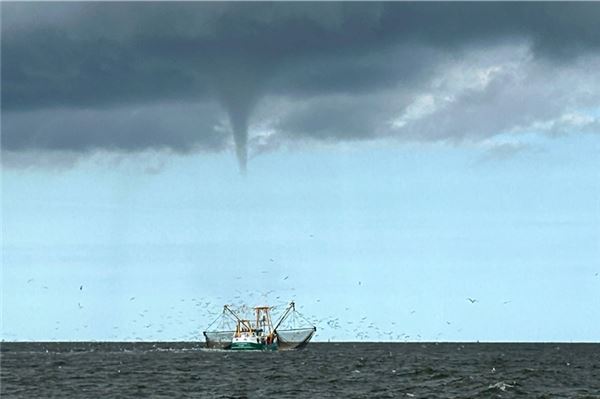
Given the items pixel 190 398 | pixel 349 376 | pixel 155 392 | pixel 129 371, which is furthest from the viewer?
pixel 129 371

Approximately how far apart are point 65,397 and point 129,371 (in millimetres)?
44469

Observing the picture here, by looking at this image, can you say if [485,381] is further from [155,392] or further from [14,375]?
[14,375]

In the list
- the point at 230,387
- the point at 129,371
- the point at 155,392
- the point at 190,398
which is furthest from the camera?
the point at 129,371

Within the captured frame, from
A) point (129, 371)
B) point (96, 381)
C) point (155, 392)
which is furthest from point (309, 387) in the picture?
point (129, 371)

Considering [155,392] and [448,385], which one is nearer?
[155,392]

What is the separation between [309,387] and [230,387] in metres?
7.79

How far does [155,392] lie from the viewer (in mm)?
98000

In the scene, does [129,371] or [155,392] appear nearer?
[155,392]

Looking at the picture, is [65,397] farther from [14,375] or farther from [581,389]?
[581,389]

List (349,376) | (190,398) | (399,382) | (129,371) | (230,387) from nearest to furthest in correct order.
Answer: (190,398) → (230,387) → (399,382) → (349,376) → (129,371)

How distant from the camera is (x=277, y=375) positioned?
127938 mm

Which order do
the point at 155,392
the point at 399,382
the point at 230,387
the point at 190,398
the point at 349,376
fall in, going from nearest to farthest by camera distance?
the point at 190,398 < the point at 155,392 < the point at 230,387 < the point at 399,382 < the point at 349,376

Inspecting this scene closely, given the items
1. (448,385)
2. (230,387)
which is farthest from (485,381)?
(230,387)

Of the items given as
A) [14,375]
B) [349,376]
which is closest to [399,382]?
[349,376]
